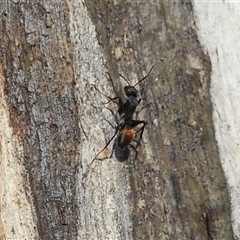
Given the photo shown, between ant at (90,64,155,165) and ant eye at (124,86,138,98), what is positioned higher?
ant eye at (124,86,138,98)

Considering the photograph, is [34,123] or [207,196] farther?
[207,196]

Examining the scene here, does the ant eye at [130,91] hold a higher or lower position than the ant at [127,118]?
higher

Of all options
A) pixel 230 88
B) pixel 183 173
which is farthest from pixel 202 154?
pixel 230 88

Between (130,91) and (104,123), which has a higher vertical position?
(130,91)

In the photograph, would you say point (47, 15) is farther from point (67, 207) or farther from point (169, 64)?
point (67, 207)

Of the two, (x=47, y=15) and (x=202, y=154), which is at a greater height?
(x=47, y=15)

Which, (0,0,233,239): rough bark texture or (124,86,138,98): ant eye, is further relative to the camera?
(124,86,138,98): ant eye

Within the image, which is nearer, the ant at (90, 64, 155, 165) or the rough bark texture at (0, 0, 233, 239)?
the rough bark texture at (0, 0, 233, 239)

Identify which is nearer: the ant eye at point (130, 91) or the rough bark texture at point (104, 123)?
the rough bark texture at point (104, 123)
